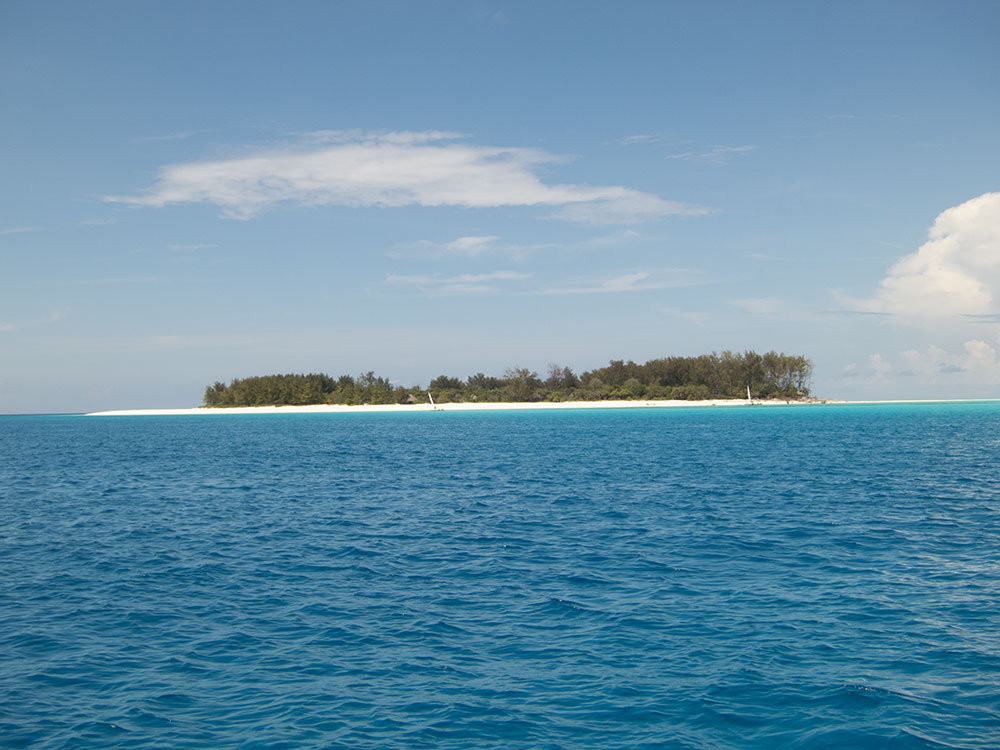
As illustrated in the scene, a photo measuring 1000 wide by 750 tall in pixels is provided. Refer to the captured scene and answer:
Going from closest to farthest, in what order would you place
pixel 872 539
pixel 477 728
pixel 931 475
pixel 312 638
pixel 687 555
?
pixel 477 728
pixel 312 638
pixel 687 555
pixel 872 539
pixel 931 475

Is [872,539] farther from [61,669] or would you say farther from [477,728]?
[61,669]

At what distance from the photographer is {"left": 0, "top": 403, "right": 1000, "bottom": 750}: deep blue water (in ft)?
38.6

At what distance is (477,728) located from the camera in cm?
1153

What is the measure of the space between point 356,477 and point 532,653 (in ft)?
123

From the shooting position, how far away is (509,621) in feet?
55.1

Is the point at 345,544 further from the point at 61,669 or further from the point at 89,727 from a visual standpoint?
the point at 89,727

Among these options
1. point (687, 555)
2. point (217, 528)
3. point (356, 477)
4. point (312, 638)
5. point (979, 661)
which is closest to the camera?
point (979, 661)

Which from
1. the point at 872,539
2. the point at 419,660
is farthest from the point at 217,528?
the point at 872,539

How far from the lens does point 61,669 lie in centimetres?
1448

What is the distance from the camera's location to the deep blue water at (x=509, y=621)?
11758 mm

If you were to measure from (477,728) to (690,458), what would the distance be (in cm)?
5190

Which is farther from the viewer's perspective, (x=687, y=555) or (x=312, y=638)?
(x=687, y=555)

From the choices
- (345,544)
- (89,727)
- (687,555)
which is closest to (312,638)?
(89,727)

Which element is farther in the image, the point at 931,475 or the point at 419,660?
the point at 931,475
